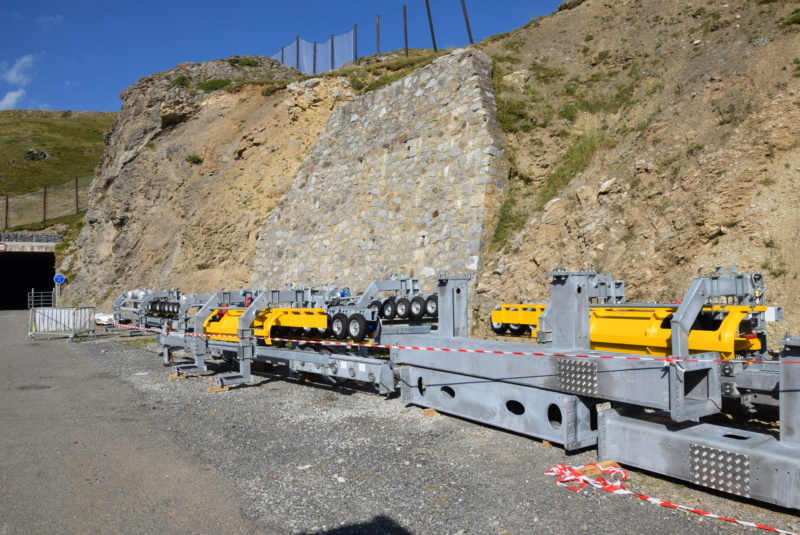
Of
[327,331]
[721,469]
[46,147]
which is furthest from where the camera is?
[46,147]

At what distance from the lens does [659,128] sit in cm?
1268

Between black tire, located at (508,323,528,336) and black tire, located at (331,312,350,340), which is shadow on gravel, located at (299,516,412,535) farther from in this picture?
black tire, located at (508,323,528,336)

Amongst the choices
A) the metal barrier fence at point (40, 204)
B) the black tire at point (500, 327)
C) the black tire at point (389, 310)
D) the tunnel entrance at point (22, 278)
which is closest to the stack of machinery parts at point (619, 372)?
the black tire at point (500, 327)

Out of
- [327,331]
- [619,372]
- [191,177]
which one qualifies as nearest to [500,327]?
[327,331]

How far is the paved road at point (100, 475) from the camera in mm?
4336

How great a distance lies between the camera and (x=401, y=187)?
55.8 feet

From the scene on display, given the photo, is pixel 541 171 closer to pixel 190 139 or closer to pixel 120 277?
pixel 190 139

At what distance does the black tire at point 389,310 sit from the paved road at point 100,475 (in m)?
4.54

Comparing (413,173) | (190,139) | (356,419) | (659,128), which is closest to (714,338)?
(356,419)

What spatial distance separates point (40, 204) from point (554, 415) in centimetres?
6179

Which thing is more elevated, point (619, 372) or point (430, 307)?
point (430, 307)

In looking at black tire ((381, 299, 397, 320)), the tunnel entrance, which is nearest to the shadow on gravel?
black tire ((381, 299, 397, 320))

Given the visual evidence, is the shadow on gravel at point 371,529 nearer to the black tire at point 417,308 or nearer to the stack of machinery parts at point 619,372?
the stack of machinery parts at point 619,372

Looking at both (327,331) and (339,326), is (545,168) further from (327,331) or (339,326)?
(339,326)
